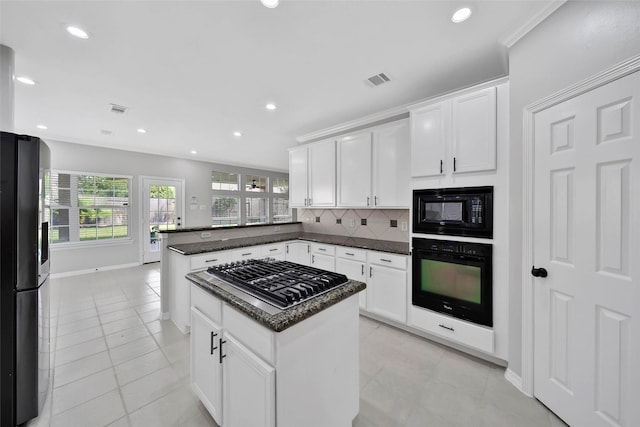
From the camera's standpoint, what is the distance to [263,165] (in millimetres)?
7930

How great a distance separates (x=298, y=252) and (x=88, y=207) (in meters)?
4.73

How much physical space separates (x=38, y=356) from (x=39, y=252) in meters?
0.68

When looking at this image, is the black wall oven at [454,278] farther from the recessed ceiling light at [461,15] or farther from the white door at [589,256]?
the recessed ceiling light at [461,15]

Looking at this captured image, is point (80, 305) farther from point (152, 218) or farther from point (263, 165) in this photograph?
point (263, 165)

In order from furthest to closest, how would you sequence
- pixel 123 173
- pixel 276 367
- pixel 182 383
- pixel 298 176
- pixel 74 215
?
1. pixel 123 173
2. pixel 74 215
3. pixel 298 176
4. pixel 182 383
5. pixel 276 367

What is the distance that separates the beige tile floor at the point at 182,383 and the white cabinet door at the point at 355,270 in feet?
0.93

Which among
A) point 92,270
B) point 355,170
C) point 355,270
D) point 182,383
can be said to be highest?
point 355,170

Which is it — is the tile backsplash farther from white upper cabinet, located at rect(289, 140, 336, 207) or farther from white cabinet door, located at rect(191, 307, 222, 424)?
white cabinet door, located at rect(191, 307, 222, 424)

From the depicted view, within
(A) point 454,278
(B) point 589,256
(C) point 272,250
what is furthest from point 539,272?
(C) point 272,250

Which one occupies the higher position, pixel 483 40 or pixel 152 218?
pixel 483 40

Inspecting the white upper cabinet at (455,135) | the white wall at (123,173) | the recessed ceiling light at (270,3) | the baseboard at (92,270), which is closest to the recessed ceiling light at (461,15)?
the white upper cabinet at (455,135)

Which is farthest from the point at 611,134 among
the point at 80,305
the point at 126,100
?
the point at 80,305

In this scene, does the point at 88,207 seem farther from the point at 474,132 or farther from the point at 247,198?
the point at 474,132

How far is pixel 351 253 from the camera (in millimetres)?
3090
